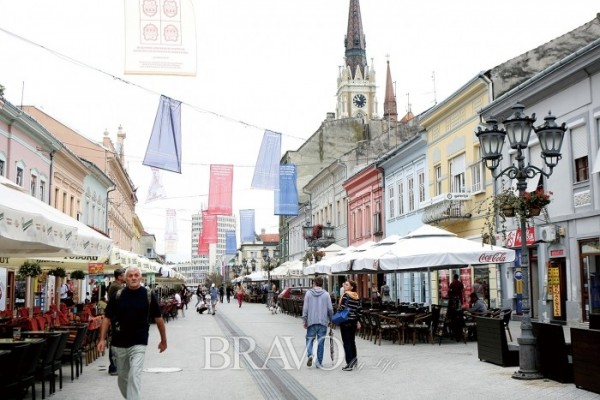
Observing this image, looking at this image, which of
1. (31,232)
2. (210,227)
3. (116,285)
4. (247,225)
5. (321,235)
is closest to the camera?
(31,232)

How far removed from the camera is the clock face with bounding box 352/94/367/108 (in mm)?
125250

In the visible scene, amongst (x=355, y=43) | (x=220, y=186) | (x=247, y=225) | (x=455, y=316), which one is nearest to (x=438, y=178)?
(x=220, y=186)

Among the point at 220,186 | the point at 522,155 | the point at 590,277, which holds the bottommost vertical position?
the point at 590,277

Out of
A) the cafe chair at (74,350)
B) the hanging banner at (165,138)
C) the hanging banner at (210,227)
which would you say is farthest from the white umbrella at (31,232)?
the hanging banner at (210,227)

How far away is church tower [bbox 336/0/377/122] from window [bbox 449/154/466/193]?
96003 millimetres

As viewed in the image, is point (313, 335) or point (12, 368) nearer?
point (12, 368)

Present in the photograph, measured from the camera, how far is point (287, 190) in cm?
3062

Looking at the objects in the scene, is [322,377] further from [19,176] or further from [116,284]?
[19,176]

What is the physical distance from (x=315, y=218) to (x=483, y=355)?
44.5 m

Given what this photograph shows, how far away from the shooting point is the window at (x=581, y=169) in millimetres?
19016

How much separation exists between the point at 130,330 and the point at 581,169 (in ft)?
50.7

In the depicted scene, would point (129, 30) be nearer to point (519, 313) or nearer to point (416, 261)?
point (416, 261)

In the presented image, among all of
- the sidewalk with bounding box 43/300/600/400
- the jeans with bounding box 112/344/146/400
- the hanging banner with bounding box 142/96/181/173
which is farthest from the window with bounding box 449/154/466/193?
the jeans with bounding box 112/344/146/400

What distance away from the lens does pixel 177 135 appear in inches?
699
